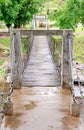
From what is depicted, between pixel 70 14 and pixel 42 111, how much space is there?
31.9 feet

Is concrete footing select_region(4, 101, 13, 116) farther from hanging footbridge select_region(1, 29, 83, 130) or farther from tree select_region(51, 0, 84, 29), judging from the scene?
tree select_region(51, 0, 84, 29)

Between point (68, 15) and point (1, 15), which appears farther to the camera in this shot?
point (1, 15)

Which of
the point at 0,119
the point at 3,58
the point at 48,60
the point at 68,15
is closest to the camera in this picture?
the point at 0,119

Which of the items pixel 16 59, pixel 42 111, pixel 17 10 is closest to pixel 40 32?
pixel 16 59

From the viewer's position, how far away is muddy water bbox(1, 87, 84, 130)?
20.9 feet

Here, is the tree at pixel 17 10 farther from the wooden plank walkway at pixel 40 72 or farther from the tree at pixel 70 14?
the wooden plank walkway at pixel 40 72

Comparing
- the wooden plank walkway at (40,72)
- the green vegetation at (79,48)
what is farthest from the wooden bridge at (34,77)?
the green vegetation at (79,48)

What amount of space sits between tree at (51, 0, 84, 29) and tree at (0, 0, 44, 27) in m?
5.19

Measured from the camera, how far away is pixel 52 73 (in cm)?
1024

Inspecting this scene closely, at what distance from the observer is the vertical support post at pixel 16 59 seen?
8719 millimetres

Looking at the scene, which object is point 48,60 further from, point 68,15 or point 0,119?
point 0,119

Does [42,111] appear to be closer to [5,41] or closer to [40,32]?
[40,32]

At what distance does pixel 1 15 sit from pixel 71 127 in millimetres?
15374

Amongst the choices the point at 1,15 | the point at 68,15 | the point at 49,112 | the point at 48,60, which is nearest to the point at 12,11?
the point at 1,15
